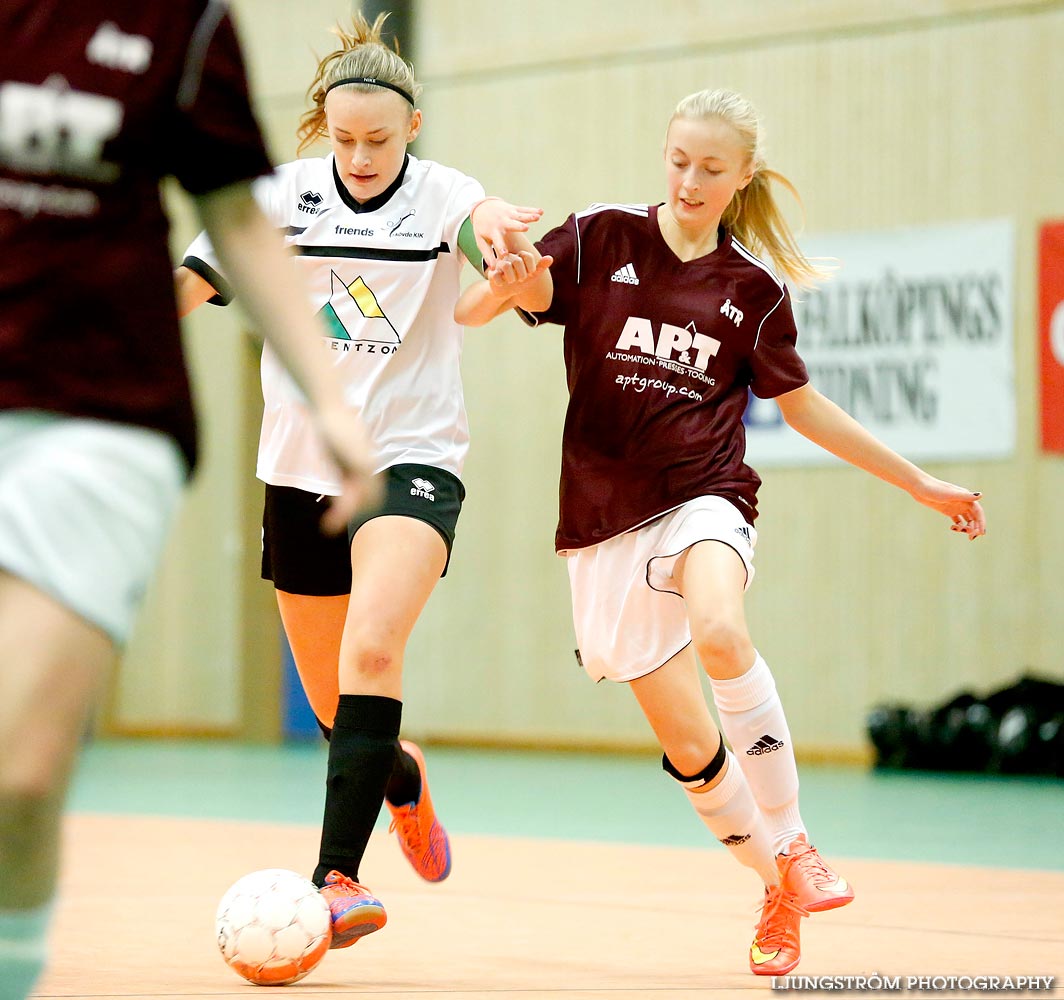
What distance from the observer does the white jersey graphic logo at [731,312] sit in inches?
163

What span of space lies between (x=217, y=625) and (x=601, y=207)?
9910 mm

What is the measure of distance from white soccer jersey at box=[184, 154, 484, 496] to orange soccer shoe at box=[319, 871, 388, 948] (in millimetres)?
978

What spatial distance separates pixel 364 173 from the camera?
4082mm

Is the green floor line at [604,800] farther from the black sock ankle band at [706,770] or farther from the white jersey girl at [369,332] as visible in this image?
the white jersey girl at [369,332]

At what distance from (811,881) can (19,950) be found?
2258mm

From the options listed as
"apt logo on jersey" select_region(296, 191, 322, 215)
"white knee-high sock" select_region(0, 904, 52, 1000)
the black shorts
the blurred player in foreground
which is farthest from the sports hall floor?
"apt logo on jersey" select_region(296, 191, 322, 215)

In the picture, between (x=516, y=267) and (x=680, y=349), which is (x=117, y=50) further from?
(x=680, y=349)

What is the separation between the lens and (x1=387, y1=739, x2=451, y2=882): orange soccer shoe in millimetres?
4352

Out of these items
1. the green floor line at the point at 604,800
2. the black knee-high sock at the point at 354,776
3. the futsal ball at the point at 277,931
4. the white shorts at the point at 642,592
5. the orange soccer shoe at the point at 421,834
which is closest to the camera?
the futsal ball at the point at 277,931

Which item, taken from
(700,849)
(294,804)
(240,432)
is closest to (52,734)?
(700,849)

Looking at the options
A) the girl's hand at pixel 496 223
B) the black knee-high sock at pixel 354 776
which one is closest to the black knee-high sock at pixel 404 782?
the black knee-high sock at pixel 354 776

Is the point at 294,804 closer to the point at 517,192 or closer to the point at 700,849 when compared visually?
the point at 700,849

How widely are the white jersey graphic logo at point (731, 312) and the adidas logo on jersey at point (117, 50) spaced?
7.69 feet

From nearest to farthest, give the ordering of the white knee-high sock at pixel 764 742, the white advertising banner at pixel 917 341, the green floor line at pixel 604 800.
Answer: the white knee-high sock at pixel 764 742 < the green floor line at pixel 604 800 < the white advertising banner at pixel 917 341
